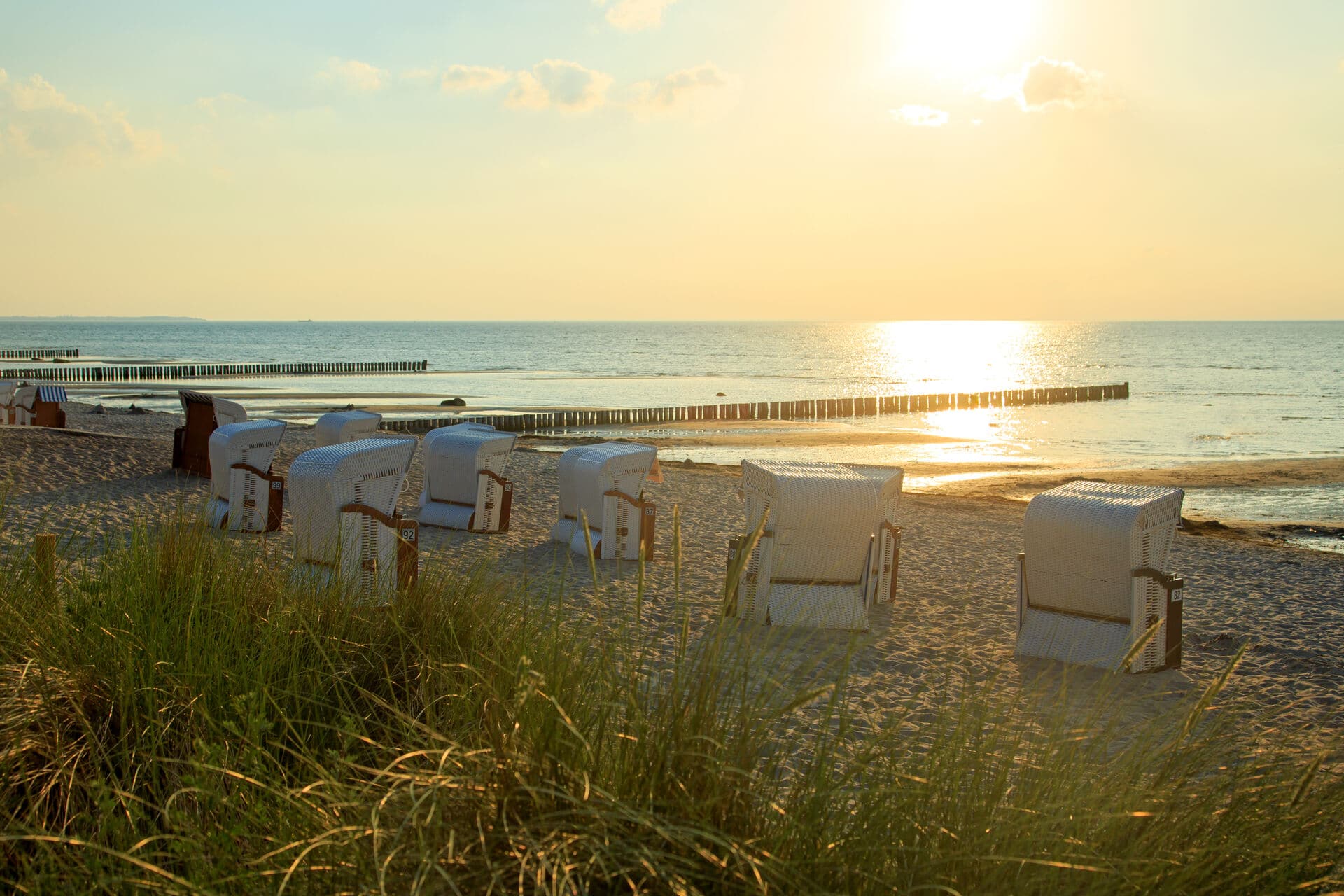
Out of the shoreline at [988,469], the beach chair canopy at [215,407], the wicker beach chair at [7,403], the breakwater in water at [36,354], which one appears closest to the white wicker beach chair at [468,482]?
the beach chair canopy at [215,407]

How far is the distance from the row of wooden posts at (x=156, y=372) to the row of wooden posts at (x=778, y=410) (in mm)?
24709

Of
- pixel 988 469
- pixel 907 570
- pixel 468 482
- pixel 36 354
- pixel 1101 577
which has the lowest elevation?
pixel 988 469

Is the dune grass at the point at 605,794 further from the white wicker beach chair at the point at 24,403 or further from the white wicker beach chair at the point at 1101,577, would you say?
the white wicker beach chair at the point at 24,403

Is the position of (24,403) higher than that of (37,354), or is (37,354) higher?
(37,354)

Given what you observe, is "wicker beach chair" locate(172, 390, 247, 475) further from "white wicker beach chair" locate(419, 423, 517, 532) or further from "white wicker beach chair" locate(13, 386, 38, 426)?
"white wicker beach chair" locate(13, 386, 38, 426)

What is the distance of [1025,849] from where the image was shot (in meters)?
2.19

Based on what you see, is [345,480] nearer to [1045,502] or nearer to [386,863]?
[1045,502]

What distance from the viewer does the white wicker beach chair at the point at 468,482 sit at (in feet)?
33.2

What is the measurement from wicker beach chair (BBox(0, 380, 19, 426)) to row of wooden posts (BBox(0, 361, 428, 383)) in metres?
28.9

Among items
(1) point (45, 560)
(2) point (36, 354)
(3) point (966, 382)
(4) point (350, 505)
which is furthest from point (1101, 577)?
(2) point (36, 354)

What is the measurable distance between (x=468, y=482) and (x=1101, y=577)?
5.95 m

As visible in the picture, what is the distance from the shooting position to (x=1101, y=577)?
246 inches

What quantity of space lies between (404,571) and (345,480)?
186 cm

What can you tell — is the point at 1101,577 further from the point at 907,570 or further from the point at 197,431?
the point at 197,431
